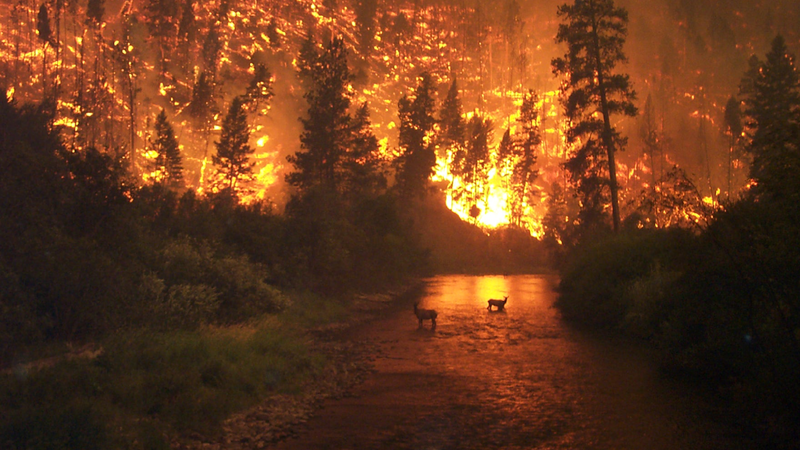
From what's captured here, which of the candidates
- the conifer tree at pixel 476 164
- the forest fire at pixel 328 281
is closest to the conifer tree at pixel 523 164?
the conifer tree at pixel 476 164

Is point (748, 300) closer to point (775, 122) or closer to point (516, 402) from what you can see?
point (775, 122)

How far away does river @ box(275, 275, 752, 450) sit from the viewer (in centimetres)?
1002

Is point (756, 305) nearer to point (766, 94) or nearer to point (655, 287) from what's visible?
point (655, 287)

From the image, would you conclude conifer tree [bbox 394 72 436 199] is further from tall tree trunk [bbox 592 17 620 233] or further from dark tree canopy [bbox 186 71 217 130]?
tall tree trunk [bbox 592 17 620 233]

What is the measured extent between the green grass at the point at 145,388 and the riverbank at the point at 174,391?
0.7 inches

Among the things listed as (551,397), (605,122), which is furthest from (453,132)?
(551,397)

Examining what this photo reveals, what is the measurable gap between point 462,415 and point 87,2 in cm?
9324

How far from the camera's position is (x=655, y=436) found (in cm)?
1018

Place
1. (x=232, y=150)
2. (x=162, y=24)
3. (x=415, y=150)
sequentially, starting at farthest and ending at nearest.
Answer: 1. (x=162, y=24)
2. (x=415, y=150)
3. (x=232, y=150)

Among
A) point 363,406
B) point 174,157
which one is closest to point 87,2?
point 174,157

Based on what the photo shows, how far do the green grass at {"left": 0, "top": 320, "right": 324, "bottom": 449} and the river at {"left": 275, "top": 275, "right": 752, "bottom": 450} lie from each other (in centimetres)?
204

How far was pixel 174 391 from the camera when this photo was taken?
34.5ft

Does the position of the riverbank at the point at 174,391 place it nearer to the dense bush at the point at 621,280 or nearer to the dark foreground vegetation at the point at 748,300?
the dark foreground vegetation at the point at 748,300

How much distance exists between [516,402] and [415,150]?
60.8 m
